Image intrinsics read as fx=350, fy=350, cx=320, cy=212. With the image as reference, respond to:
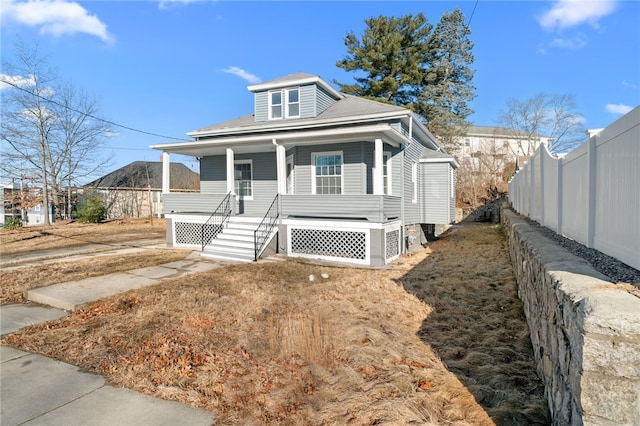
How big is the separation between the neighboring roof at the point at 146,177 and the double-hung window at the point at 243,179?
72.9ft

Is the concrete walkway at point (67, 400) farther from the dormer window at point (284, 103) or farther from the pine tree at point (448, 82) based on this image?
the pine tree at point (448, 82)

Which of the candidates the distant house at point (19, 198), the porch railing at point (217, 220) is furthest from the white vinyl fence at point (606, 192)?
the distant house at point (19, 198)

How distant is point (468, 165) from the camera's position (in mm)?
34094

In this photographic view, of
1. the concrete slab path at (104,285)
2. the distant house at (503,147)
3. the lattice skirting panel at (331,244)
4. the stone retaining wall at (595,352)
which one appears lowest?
the concrete slab path at (104,285)

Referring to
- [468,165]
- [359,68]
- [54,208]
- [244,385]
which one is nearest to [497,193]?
[468,165]

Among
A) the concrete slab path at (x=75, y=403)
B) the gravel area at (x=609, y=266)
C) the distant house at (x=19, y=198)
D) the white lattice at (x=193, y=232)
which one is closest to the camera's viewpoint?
the gravel area at (x=609, y=266)

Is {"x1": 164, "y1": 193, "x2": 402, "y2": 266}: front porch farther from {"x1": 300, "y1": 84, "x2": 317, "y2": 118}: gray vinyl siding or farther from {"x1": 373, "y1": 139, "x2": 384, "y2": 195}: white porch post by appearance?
{"x1": 300, "y1": 84, "x2": 317, "y2": 118}: gray vinyl siding

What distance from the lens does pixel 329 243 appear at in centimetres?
1038

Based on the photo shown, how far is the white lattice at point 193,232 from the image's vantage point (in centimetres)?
1221

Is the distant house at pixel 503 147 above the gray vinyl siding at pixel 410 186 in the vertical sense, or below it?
above

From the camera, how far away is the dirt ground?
2.85m

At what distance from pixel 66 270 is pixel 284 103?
9.28 metres

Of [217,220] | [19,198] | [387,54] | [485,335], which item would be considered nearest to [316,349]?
[485,335]

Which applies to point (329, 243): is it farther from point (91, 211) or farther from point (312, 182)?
point (91, 211)
